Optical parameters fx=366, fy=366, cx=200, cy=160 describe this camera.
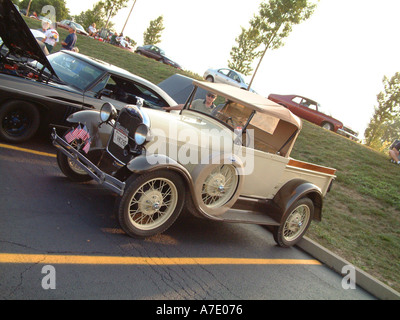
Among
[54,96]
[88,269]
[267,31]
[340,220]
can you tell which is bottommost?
[88,269]

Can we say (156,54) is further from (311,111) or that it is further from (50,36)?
(50,36)

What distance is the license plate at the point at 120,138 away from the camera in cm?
454

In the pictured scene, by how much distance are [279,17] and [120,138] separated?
20.2 m

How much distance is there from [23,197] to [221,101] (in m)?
3.03

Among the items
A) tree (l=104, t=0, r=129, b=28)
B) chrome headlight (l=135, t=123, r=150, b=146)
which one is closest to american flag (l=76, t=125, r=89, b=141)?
chrome headlight (l=135, t=123, r=150, b=146)

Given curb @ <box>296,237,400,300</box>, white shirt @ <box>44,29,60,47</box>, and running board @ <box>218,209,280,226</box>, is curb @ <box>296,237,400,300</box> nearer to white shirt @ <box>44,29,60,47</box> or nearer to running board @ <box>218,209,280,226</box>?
running board @ <box>218,209,280,226</box>

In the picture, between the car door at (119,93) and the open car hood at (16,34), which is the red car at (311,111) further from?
the open car hood at (16,34)

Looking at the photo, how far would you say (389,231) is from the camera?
7469 millimetres

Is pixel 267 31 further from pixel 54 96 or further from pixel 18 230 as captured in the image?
pixel 18 230

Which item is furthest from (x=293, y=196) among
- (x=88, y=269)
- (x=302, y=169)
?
(x=88, y=269)

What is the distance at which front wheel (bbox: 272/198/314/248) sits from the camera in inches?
217

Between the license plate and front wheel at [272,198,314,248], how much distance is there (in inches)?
100
